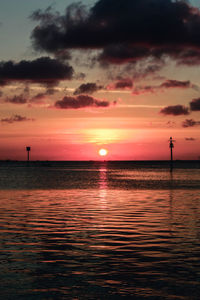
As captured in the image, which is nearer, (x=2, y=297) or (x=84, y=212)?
(x=2, y=297)

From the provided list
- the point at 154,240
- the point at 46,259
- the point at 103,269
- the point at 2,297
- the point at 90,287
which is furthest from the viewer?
the point at 154,240

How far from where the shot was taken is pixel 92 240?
24.9 meters

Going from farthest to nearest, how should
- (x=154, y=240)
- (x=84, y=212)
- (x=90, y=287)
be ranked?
1. (x=84, y=212)
2. (x=154, y=240)
3. (x=90, y=287)

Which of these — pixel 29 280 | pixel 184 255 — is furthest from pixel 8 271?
pixel 184 255

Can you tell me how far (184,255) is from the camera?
20.5 m

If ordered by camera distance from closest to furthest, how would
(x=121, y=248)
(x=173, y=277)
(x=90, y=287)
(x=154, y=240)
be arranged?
(x=90, y=287), (x=173, y=277), (x=121, y=248), (x=154, y=240)

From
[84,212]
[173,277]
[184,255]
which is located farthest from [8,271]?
[84,212]

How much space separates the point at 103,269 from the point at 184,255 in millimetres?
4439

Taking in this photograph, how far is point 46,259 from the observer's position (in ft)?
64.5

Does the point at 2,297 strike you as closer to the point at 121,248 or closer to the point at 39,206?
the point at 121,248

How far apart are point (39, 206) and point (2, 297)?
101 ft

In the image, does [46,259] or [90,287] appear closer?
[90,287]

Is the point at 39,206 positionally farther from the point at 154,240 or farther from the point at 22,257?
the point at 22,257

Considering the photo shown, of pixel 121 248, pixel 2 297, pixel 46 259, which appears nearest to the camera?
pixel 2 297
